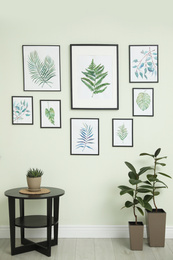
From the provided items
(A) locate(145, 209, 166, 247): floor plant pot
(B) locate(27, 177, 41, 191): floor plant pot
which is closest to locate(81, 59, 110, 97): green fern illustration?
(B) locate(27, 177, 41, 191): floor plant pot

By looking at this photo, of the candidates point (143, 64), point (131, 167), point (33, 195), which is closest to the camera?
point (33, 195)

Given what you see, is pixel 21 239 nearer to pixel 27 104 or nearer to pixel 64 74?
pixel 27 104

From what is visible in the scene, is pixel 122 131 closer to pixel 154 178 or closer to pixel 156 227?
pixel 154 178

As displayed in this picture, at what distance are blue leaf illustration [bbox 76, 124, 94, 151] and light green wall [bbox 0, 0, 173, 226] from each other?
0.35 ft

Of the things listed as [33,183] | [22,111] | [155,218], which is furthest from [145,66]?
[33,183]

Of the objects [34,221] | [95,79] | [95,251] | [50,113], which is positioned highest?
[95,79]

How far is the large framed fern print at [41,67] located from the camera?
11.4ft

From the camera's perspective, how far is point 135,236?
3137mm

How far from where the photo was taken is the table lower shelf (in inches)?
119

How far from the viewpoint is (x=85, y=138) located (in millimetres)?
3520

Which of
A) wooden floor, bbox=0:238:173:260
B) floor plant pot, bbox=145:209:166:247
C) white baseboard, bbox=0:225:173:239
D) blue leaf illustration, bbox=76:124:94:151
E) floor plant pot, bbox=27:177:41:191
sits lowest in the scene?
wooden floor, bbox=0:238:173:260

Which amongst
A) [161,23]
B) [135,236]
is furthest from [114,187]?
[161,23]

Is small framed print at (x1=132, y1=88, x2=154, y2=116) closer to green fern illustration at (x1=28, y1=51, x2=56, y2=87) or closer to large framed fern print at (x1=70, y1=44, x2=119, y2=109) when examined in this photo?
large framed fern print at (x1=70, y1=44, x2=119, y2=109)

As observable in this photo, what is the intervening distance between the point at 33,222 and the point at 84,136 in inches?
39.5
